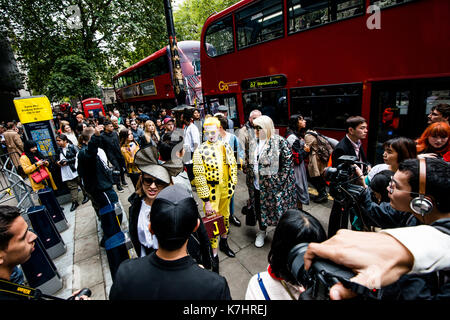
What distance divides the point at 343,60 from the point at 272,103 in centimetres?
202

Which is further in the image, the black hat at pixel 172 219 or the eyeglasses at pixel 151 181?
the eyeglasses at pixel 151 181

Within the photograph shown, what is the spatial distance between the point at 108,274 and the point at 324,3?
6194 mm

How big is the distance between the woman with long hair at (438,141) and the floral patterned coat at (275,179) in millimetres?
1767

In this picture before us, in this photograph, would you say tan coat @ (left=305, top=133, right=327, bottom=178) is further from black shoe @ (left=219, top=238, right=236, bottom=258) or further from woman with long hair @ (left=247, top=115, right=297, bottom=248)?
black shoe @ (left=219, top=238, right=236, bottom=258)

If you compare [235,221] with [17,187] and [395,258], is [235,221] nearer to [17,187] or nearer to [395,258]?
[395,258]

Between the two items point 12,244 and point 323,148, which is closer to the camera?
point 12,244

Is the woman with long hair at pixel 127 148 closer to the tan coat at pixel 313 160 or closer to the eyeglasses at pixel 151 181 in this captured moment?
the eyeglasses at pixel 151 181

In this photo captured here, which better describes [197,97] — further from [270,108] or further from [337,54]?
[337,54]

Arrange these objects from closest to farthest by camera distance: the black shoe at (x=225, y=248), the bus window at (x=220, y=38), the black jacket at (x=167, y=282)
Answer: the black jacket at (x=167, y=282) → the black shoe at (x=225, y=248) → the bus window at (x=220, y=38)

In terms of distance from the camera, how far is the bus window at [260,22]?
5074mm

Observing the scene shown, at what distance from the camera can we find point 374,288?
0.64m

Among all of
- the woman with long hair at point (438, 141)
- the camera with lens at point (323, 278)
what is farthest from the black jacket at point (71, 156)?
the woman with long hair at point (438, 141)

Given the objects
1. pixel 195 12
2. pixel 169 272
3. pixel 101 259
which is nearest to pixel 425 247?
pixel 169 272

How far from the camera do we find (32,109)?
538cm
